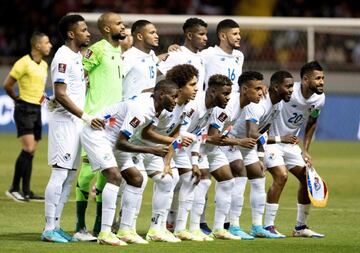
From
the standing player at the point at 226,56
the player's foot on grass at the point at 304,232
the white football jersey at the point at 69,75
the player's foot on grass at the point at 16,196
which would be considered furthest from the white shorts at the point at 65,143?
the player's foot on grass at the point at 16,196

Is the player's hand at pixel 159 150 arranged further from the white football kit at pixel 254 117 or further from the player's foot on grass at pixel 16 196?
the player's foot on grass at pixel 16 196

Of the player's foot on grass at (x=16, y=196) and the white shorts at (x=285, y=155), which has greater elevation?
the white shorts at (x=285, y=155)

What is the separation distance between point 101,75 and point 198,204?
6.15 feet

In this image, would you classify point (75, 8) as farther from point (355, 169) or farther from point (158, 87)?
point (158, 87)

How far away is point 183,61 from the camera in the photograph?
14.2 meters

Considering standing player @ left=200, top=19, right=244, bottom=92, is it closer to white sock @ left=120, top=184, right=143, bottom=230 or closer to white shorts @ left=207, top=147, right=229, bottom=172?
white shorts @ left=207, top=147, right=229, bottom=172

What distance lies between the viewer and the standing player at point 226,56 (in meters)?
14.6

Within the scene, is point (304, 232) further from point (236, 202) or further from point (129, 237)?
point (129, 237)

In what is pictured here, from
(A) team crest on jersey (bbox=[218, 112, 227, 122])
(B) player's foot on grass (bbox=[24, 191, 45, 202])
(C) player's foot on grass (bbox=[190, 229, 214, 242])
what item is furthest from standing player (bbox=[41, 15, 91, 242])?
(B) player's foot on grass (bbox=[24, 191, 45, 202])

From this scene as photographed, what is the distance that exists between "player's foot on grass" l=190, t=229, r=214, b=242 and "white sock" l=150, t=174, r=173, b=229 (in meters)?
0.51

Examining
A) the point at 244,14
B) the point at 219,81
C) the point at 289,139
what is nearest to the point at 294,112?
the point at 289,139

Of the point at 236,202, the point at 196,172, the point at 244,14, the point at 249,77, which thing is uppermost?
the point at 244,14

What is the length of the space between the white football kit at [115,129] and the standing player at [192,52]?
208 cm

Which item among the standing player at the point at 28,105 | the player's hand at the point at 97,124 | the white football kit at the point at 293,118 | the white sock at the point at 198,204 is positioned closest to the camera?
the player's hand at the point at 97,124
